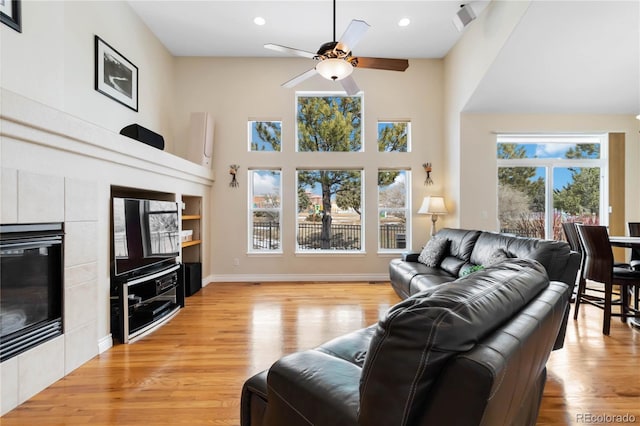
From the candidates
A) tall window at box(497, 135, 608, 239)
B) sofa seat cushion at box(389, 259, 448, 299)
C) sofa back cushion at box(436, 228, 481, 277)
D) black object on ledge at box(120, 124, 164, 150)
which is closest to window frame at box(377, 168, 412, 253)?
sofa seat cushion at box(389, 259, 448, 299)

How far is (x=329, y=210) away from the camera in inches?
213

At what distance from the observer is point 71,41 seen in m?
3.02

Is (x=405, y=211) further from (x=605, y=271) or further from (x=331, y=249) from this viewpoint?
(x=605, y=271)

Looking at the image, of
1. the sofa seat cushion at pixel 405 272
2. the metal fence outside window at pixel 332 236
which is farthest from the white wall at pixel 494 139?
the sofa seat cushion at pixel 405 272

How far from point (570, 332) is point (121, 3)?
20.5 feet

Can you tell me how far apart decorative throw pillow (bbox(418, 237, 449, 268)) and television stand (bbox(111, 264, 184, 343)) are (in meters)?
3.13

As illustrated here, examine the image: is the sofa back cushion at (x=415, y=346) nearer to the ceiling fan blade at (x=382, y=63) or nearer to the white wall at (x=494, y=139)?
the ceiling fan blade at (x=382, y=63)

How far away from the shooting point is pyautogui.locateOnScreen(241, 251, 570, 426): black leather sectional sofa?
746 millimetres

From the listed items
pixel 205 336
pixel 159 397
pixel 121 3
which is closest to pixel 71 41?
pixel 121 3

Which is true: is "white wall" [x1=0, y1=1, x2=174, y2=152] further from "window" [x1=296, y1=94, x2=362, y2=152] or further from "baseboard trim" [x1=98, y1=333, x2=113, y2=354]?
"window" [x1=296, y1=94, x2=362, y2=152]

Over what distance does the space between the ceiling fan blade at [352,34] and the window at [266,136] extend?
265 cm

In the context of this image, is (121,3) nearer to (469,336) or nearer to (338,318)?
(338,318)

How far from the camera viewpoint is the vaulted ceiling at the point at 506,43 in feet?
11.2

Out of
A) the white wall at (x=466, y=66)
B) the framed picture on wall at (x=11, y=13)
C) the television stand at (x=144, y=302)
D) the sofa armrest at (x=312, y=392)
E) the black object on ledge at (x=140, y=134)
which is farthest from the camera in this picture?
the white wall at (x=466, y=66)
